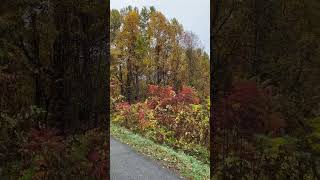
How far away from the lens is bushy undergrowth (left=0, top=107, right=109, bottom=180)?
643 cm

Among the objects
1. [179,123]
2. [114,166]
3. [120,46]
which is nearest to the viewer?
[114,166]

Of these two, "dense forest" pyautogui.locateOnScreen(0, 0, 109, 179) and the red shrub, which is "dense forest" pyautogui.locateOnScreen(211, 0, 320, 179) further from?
the red shrub

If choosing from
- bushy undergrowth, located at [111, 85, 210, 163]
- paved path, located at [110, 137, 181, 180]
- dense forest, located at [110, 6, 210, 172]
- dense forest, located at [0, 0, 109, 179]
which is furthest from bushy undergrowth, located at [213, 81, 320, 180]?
dense forest, located at [110, 6, 210, 172]

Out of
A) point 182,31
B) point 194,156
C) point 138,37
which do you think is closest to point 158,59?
point 138,37

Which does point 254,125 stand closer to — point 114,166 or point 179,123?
point 114,166

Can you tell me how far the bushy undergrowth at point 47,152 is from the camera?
643 centimetres

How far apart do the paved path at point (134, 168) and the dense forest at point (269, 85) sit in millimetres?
3578

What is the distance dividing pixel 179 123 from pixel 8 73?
9.23 meters

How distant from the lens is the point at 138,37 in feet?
96.7

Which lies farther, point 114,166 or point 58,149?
point 114,166

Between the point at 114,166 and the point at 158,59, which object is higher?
the point at 158,59

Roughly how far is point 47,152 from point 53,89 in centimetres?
87

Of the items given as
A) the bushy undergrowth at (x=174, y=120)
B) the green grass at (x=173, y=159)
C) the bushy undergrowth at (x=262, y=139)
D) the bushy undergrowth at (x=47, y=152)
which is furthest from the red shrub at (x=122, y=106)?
the bushy undergrowth at (x=262, y=139)

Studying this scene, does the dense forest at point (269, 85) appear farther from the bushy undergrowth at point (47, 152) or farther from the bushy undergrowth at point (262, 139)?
the bushy undergrowth at point (47, 152)
